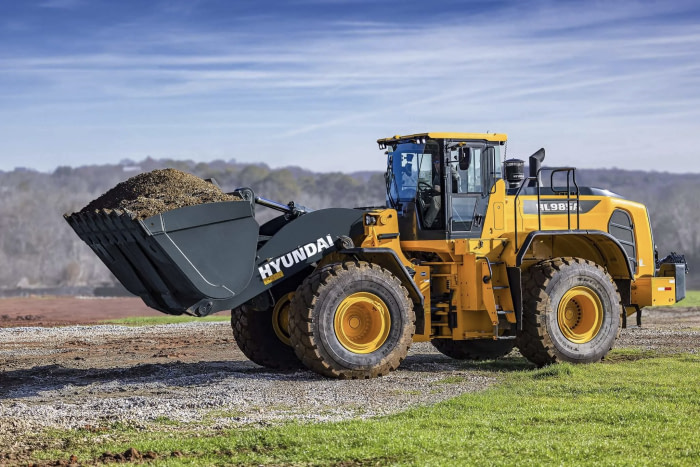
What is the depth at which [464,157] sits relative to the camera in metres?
15.2

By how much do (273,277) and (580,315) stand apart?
520cm

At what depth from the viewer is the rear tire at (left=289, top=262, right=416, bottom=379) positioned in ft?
46.8

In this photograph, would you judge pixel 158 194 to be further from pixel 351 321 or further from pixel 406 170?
pixel 406 170

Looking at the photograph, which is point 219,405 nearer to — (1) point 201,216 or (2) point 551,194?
(1) point 201,216

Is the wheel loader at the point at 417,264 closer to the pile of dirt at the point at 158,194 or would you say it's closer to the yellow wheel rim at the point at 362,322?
the yellow wheel rim at the point at 362,322

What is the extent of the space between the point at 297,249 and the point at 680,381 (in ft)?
18.9

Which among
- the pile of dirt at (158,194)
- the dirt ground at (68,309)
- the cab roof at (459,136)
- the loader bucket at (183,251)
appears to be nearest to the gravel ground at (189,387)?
the loader bucket at (183,251)

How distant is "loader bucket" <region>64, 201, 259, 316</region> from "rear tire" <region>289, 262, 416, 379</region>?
1006mm

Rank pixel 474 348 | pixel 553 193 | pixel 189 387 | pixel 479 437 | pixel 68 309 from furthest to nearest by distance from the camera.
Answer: pixel 68 309, pixel 474 348, pixel 553 193, pixel 189 387, pixel 479 437

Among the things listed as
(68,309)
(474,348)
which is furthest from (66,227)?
(474,348)

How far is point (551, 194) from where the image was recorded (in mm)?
16609

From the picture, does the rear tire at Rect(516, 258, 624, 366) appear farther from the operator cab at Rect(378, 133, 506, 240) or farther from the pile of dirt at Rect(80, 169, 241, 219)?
the pile of dirt at Rect(80, 169, 241, 219)

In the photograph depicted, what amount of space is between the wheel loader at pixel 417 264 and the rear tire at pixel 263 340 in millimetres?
23

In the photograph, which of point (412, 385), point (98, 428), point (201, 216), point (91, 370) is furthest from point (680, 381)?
point (91, 370)
